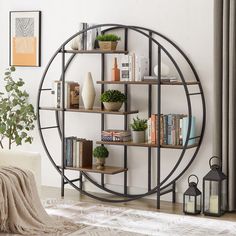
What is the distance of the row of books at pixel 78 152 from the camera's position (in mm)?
6465

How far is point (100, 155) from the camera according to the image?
6.43 meters

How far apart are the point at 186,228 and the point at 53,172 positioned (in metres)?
2.15

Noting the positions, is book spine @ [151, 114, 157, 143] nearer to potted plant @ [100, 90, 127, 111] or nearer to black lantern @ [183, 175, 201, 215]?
potted plant @ [100, 90, 127, 111]

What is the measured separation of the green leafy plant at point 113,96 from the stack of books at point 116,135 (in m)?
0.30

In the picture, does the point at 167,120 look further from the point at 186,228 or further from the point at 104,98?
the point at 186,228

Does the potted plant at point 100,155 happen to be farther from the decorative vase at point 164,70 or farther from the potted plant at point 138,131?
the decorative vase at point 164,70

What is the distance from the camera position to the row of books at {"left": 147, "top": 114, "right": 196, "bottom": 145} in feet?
19.7

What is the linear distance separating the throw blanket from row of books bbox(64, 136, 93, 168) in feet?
3.87

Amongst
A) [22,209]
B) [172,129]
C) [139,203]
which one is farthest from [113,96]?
[22,209]

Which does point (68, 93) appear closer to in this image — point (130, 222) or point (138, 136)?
point (138, 136)

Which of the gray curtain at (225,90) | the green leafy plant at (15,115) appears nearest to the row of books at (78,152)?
the green leafy plant at (15,115)

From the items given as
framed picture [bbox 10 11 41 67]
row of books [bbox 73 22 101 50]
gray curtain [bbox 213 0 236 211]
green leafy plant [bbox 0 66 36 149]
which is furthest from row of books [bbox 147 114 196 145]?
framed picture [bbox 10 11 41 67]

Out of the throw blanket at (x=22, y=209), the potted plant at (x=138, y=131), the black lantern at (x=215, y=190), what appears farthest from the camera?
the potted plant at (x=138, y=131)

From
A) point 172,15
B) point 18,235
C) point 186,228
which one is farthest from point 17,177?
point 172,15
